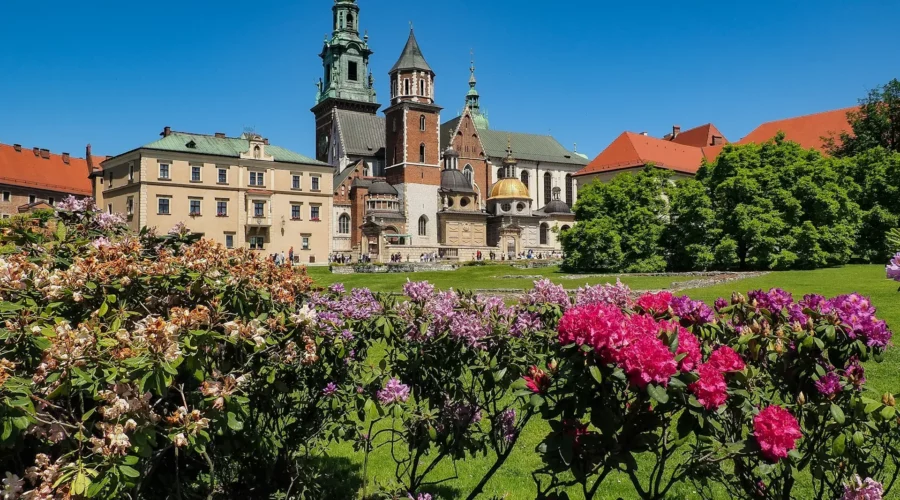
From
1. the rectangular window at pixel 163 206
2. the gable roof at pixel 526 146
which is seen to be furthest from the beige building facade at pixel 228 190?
the gable roof at pixel 526 146

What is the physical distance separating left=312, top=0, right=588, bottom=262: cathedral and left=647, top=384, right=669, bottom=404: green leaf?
42.9m

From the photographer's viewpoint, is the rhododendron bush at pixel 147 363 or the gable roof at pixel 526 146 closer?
the rhododendron bush at pixel 147 363

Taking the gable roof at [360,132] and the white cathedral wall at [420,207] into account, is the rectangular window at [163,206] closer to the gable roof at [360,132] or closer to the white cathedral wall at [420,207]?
the white cathedral wall at [420,207]

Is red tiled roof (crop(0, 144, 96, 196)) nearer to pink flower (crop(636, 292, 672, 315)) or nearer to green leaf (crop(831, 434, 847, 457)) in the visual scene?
pink flower (crop(636, 292, 672, 315))

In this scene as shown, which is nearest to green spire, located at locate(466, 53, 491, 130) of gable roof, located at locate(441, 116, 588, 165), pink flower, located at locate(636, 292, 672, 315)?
gable roof, located at locate(441, 116, 588, 165)

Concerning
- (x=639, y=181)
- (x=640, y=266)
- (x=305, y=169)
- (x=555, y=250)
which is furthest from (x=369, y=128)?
(x=640, y=266)

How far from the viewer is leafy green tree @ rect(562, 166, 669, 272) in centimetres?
3145

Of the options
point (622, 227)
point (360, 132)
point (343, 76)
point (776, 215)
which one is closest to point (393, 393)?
point (776, 215)

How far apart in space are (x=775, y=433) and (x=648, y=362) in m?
0.68

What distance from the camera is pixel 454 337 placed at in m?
3.51

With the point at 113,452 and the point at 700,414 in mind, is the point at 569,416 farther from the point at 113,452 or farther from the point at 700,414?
the point at 113,452

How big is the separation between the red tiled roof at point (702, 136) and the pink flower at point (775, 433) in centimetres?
6527

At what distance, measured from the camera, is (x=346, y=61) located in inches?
2623

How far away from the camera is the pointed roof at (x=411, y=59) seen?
53.9 metres
